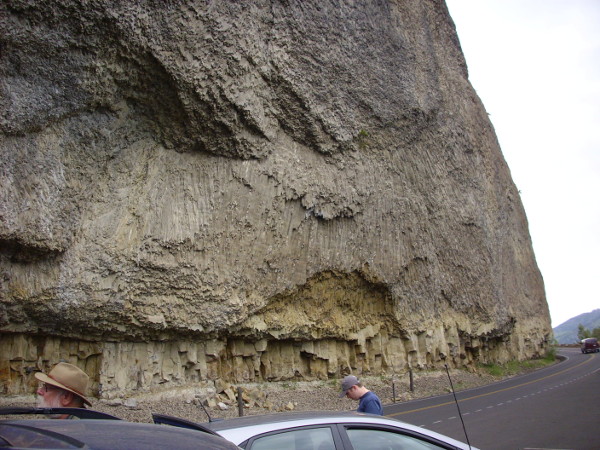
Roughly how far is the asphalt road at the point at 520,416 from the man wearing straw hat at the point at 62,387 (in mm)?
6737

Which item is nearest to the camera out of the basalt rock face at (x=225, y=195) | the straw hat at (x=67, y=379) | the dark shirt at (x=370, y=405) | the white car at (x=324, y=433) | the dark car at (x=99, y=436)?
the dark car at (x=99, y=436)

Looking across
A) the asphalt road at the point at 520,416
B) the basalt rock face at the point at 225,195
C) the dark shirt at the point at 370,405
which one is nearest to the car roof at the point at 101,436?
the dark shirt at the point at 370,405

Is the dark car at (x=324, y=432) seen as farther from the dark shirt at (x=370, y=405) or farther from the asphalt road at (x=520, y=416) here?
the asphalt road at (x=520, y=416)

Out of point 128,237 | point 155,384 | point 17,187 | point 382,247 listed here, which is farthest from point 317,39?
point 155,384

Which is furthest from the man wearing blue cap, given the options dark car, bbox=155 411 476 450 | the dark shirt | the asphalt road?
the asphalt road

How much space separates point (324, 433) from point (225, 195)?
40.3ft

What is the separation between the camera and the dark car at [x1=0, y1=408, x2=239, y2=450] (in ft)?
5.91

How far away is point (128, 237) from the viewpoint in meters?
13.4

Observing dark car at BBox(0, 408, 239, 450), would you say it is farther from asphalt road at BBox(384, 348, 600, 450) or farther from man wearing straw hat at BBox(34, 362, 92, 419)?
asphalt road at BBox(384, 348, 600, 450)

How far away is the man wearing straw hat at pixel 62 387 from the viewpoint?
3.75 metres

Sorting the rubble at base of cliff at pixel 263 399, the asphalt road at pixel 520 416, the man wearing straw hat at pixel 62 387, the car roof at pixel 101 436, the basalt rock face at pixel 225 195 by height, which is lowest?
the asphalt road at pixel 520 416

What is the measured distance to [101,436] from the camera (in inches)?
77.5

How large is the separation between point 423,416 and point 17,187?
10.9m

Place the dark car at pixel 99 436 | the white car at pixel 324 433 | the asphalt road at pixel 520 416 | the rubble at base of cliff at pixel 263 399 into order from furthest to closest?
the rubble at base of cliff at pixel 263 399 → the asphalt road at pixel 520 416 → the white car at pixel 324 433 → the dark car at pixel 99 436
